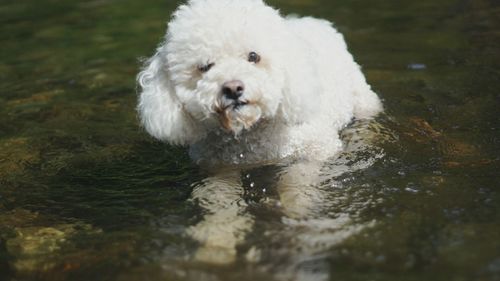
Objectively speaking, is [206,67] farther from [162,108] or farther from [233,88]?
[162,108]

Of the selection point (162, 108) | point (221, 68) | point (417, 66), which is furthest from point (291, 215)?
point (417, 66)

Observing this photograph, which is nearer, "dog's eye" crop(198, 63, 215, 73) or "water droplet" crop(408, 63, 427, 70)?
"dog's eye" crop(198, 63, 215, 73)

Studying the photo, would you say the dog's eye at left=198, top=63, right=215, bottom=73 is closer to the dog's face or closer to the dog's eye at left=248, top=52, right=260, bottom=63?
the dog's face

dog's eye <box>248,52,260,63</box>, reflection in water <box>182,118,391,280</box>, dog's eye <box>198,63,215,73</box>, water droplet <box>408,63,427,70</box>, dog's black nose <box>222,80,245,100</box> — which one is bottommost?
reflection in water <box>182,118,391,280</box>

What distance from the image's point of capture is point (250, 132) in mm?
5762

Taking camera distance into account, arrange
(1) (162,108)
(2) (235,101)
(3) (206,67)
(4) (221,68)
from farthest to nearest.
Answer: (1) (162,108) < (3) (206,67) < (4) (221,68) < (2) (235,101)

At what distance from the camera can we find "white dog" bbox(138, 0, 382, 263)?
16.5ft

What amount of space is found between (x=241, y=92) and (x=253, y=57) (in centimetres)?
38

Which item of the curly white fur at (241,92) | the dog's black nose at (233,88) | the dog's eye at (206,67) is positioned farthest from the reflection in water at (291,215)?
the dog's eye at (206,67)

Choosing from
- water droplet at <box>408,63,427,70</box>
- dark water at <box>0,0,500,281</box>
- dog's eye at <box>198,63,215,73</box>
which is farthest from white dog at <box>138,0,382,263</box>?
water droplet at <box>408,63,427,70</box>

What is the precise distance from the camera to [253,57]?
17.1 ft

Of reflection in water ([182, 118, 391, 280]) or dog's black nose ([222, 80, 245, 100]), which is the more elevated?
dog's black nose ([222, 80, 245, 100])

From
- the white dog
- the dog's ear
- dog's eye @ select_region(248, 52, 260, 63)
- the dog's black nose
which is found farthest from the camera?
the dog's ear

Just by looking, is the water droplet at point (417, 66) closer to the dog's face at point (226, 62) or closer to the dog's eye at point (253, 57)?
the dog's face at point (226, 62)
